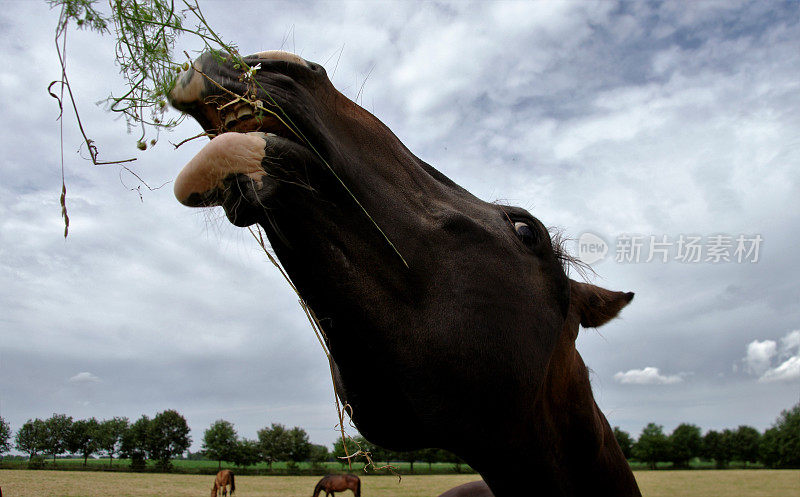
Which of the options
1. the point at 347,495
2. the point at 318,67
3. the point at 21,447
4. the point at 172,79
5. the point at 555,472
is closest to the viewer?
the point at 172,79

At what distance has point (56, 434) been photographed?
→ 75.9 meters

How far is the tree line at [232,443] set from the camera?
76.5 metres

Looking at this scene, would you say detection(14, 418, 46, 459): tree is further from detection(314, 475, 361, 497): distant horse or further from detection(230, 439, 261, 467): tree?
detection(314, 475, 361, 497): distant horse

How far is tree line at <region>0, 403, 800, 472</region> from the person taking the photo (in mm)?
76500

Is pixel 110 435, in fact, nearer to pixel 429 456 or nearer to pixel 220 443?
pixel 220 443

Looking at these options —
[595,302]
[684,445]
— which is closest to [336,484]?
[595,302]

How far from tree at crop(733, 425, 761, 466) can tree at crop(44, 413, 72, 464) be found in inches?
4703

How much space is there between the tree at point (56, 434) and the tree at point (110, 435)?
4786 millimetres

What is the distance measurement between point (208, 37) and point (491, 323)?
56.6 inches

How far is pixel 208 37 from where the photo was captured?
152cm

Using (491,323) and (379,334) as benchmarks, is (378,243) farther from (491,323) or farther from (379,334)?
(491,323)

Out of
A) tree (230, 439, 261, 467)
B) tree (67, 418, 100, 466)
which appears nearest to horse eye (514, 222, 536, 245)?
tree (230, 439, 261, 467)

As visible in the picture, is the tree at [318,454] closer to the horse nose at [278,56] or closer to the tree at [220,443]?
the tree at [220,443]

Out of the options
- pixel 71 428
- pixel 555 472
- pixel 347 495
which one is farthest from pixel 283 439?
pixel 555 472
